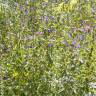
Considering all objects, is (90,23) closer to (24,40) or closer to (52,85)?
(24,40)

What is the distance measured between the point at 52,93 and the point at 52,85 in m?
0.10

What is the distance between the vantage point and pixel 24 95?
391 cm

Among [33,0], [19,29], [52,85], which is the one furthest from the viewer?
[33,0]

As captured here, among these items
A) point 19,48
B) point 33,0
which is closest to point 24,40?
point 19,48

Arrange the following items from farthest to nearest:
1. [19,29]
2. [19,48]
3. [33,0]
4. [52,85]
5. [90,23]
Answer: [33,0] → [90,23] → [19,29] → [19,48] → [52,85]

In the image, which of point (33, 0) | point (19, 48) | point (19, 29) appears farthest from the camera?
point (33, 0)

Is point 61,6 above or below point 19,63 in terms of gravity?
above

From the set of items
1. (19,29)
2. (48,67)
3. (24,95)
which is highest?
(19,29)

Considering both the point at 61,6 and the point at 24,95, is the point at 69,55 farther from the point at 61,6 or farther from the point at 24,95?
the point at 61,6

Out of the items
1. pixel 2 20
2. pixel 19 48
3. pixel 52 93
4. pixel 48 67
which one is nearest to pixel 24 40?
pixel 19 48

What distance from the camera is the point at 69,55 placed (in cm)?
398

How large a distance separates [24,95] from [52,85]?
375 millimetres

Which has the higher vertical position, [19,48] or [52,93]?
[19,48]

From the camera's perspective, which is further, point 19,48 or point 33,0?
point 33,0
